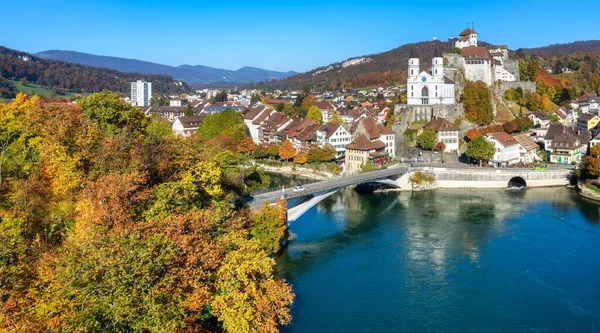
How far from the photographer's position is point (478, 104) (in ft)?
111

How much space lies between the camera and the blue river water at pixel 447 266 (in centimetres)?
1196

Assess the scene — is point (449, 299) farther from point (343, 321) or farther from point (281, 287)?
point (281, 287)

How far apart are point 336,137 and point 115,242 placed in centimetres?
2459

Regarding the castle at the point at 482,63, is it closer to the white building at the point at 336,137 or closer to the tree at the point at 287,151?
the white building at the point at 336,137

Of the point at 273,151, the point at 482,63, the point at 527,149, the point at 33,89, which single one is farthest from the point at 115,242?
the point at 33,89

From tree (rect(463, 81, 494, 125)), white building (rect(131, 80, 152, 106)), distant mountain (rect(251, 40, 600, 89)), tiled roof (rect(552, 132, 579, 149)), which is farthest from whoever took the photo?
white building (rect(131, 80, 152, 106))

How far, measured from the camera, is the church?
33.7 m

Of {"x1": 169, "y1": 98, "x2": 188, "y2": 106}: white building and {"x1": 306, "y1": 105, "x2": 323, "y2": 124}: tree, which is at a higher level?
{"x1": 169, "y1": 98, "x2": 188, "y2": 106}: white building

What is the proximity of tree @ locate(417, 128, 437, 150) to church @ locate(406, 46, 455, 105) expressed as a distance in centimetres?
436

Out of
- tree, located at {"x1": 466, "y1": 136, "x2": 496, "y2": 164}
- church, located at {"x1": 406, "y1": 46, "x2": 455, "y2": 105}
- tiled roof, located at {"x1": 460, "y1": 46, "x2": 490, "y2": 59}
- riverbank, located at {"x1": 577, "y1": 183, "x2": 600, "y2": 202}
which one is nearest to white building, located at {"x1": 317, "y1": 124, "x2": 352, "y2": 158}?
church, located at {"x1": 406, "y1": 46, "x2": 455, "y2": 105}

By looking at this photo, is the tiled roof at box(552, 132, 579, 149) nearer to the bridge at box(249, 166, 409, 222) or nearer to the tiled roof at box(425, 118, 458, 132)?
the tiled roof at box(425, 118, 458, 132)

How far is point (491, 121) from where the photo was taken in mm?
33750

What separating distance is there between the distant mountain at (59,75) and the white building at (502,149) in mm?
58710

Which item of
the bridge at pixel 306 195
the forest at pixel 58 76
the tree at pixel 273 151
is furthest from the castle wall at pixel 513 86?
A: the forest at pixel 58 76
